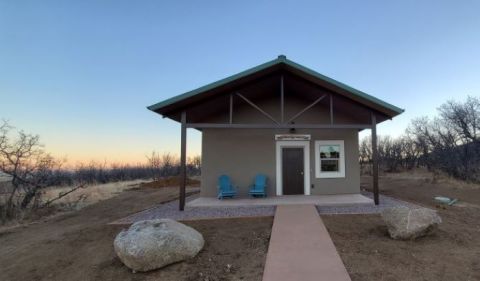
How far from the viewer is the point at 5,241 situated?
6.83 metres

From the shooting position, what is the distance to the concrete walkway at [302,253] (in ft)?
12.5

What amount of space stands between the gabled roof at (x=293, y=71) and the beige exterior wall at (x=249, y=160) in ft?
7.42

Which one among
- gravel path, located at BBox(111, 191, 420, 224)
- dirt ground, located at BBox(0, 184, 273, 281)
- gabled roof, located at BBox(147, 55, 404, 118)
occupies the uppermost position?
gabled roof, located at BBox(147, 55, 404, 118)

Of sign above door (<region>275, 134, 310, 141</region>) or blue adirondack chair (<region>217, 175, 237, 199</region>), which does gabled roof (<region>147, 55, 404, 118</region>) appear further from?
blue adirondack chair (<region>217, 175, 237, 199</region>)

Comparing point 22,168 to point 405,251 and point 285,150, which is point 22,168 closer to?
point 285,150

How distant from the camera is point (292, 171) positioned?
10344 millimetres

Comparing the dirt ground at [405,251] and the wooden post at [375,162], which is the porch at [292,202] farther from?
the dirt ground at [405,251]

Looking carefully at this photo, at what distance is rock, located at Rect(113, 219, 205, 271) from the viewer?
14.2 ft

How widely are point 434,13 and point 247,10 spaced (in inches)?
295

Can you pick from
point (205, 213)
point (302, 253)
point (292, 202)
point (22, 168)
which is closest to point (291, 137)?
point (292, 202)

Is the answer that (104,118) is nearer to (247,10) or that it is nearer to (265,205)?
(247,10)

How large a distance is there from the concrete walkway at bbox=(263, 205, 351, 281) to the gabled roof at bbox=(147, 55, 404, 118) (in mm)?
3837

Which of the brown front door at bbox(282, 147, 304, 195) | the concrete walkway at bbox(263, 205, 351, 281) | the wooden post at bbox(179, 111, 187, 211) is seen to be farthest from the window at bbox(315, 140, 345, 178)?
the wooden post at bbox(179, 111, 187, 211)

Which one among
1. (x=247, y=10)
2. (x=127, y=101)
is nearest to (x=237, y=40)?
(x=247, y=10)
